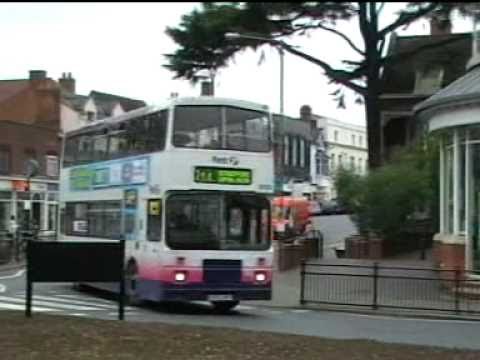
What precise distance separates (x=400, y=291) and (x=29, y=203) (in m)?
40.6

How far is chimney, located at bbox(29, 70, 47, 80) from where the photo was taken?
7212 centimetres

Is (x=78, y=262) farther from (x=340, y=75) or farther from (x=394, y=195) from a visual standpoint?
(x=340, y=75)

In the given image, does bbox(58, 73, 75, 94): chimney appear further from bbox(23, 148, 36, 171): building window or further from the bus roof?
the bus roof

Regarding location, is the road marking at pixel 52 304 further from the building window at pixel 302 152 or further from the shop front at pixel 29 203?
the building window at pixel 302 152

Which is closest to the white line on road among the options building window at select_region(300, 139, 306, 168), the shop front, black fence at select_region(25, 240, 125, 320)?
black fence at select_region(25, 240, 125, 320)

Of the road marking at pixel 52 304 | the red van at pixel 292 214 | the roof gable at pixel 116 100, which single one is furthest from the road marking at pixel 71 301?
the roof gable at pixel 116 100

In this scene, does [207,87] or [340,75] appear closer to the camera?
[340,75]

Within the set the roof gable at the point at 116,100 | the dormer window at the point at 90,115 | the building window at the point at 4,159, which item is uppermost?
the roof gable at the point at 116,100

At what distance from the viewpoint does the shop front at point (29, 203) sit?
57469mm

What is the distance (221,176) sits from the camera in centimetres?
1880

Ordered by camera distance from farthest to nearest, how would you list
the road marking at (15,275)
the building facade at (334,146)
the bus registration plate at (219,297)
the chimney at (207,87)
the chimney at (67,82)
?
1. the building facade at (334,146)
2. the chimney at (67,82)
3. the chimney at (207,87)
4. the road marking at (15,275)
5. the bus registration plate at (219,297)

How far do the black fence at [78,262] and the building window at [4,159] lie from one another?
141 feet

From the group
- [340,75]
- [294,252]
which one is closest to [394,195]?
[294,252]

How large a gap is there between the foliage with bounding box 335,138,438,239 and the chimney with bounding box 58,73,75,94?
156 feet
